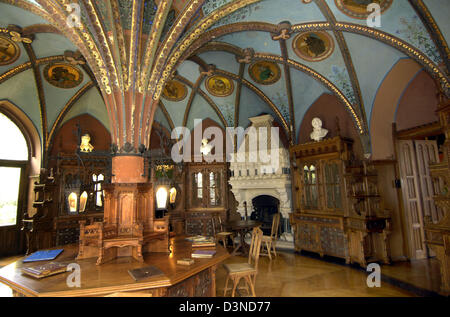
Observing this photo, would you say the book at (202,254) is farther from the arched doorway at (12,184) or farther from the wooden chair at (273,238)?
the arched doorway at (12,184)

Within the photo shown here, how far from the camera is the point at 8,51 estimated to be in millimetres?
6074

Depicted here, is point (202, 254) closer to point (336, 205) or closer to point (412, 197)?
point (336, 205)

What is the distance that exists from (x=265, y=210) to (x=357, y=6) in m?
6.37

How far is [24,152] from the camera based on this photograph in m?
7.98

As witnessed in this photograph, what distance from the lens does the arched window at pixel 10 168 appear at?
754 cm

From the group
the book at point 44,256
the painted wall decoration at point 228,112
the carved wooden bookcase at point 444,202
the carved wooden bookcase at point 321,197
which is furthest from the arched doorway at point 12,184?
the carved wooden bookcase at point 444,202

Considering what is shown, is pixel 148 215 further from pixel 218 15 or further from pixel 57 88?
pixel 57 88

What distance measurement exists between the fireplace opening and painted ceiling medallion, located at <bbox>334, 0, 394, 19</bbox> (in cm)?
560

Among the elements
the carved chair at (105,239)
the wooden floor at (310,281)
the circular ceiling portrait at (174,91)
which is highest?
the circular ceiling portrait at (174,91)

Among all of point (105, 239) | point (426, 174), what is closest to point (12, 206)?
point (105, 239)

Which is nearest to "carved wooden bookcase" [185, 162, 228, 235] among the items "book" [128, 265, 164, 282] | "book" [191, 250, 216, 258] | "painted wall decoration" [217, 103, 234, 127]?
"painted wall decoration" [217, 103, 234, 127]

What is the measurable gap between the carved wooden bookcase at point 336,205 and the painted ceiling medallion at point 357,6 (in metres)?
2.63

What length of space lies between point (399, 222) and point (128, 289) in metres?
6.17
